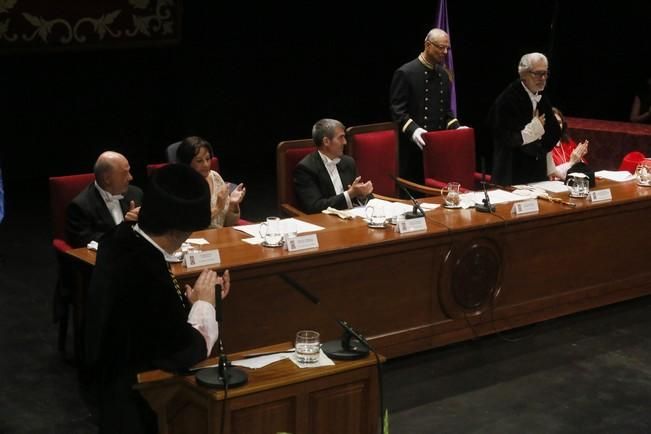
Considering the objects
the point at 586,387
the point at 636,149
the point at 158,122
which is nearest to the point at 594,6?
the point at 636,149

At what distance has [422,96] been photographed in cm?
725

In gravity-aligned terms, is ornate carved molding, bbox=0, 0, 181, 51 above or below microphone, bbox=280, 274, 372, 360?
above

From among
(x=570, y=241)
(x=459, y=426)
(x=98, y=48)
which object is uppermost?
(x=98, y=48)

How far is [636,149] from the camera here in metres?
8.52

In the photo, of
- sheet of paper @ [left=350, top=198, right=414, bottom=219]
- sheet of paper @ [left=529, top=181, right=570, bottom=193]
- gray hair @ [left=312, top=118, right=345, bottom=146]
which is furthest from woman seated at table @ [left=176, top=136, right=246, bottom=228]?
sheet of paper @ [left=529, top=181, right=570, bottom=193]

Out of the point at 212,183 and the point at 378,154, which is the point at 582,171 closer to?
the point at 378,154

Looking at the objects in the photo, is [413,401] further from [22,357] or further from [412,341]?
[22,357]

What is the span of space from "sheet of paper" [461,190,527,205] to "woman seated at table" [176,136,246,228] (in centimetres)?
124

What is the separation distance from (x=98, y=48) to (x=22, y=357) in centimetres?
374

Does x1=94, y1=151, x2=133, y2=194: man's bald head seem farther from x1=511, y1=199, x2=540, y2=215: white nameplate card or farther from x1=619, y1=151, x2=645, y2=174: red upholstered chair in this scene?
x1=619, y1=151, x2=645, y2=174: red upholstered chair

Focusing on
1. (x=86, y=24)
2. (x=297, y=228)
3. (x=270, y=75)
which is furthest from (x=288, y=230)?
(x=270, y=75)

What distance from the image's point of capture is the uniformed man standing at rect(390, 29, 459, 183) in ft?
23.4

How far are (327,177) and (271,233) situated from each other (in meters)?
1.04

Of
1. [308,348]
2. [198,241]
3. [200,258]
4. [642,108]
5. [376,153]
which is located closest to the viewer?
[308,348]
